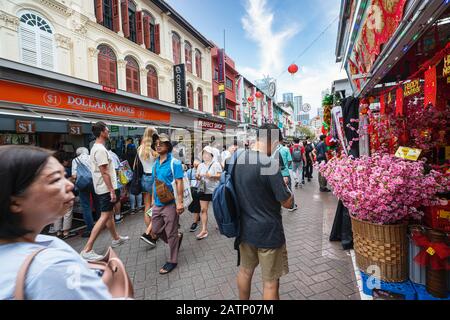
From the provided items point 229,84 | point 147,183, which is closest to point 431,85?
point 147,183

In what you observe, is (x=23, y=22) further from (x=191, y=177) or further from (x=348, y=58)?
(x=348, y=58)

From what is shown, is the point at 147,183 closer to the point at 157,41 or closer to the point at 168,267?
the point at 168,267

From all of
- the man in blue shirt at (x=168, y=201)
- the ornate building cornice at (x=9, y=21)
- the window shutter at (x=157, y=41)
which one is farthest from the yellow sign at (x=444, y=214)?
the window shutter at (x=157, y=41)

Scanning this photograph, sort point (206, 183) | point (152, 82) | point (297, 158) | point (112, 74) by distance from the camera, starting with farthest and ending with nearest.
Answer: point (152, 82) < point (112, 74) < point (297, 158) < point (206, 183)

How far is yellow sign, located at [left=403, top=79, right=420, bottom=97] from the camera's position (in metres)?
2.21

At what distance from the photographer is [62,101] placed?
7090 mm

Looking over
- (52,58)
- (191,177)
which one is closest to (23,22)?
(52,58)

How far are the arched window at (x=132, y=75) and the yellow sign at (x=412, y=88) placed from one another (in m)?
10.8

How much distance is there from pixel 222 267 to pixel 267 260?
1.40m

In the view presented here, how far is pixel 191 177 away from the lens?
4805 mm

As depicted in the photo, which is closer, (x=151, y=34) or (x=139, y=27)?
(x=139, y=27)

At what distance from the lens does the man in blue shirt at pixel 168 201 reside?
121 inches

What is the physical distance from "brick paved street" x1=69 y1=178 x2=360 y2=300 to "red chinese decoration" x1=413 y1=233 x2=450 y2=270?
2.57 feet

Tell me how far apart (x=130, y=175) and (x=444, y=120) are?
5893 mm
